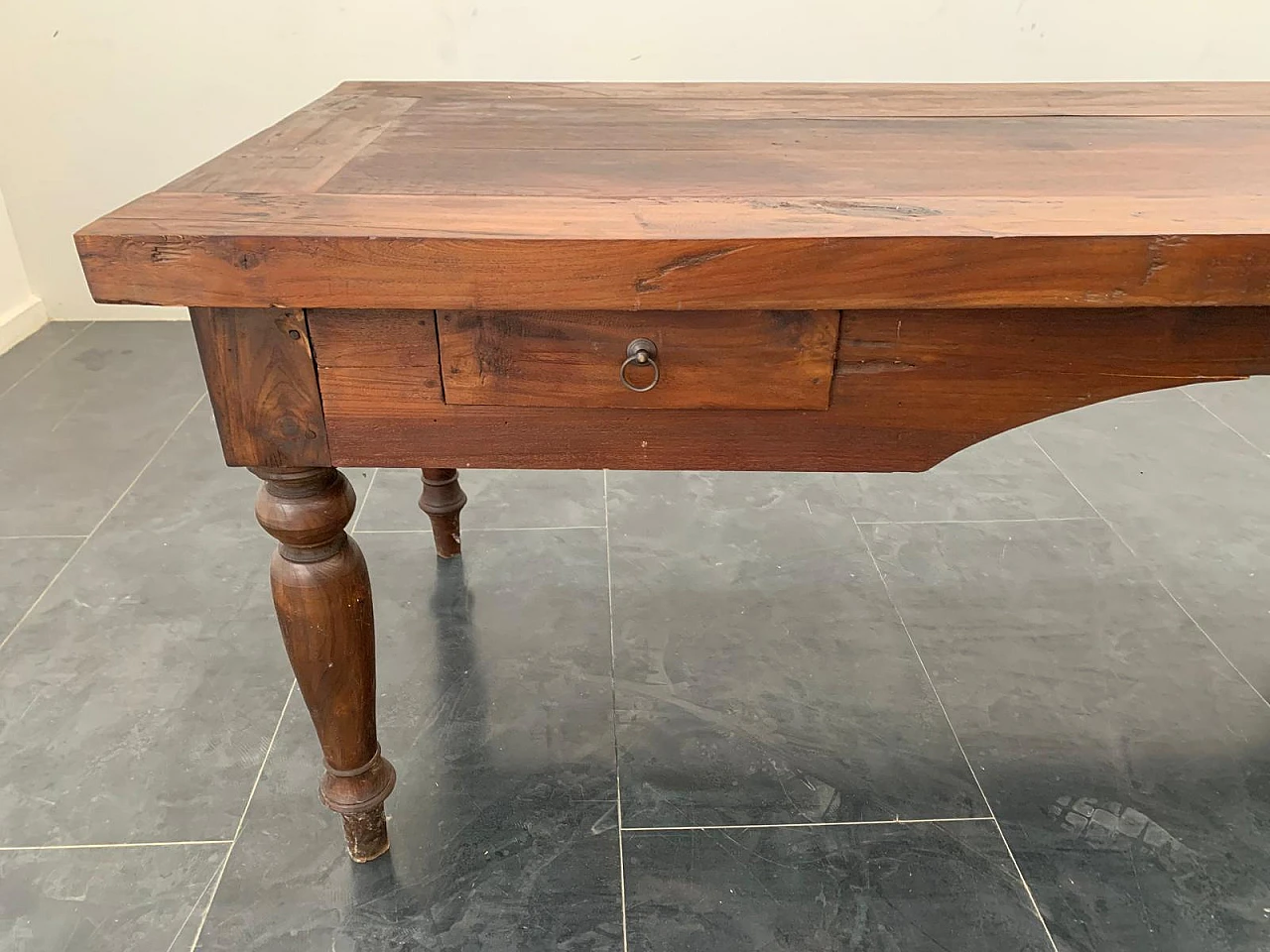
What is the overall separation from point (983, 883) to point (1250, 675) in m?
0.58

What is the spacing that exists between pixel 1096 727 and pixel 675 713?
545 mm

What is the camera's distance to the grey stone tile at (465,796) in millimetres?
982

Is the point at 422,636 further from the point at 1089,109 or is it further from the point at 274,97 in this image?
the point at 274,97

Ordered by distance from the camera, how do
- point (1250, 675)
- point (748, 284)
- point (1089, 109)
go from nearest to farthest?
point (748, 284) < point (1089, 109) < point (1250, 675)

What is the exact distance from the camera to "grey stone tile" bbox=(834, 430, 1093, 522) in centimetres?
168

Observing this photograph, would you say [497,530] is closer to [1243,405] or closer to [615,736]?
[615,736]

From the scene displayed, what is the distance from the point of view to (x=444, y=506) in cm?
147

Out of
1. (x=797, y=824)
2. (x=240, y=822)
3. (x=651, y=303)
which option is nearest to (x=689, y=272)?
(x=651, y=303)

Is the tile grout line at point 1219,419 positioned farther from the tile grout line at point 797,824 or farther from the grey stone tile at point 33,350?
the grey stone tile at point 33,350

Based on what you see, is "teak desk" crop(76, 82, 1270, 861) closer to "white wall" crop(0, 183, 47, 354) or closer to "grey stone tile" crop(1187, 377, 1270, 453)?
"grey stone tile" crop(1187, 377, 1270, 453)

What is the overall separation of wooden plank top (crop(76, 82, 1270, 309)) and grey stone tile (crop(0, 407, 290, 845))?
0.69 metres

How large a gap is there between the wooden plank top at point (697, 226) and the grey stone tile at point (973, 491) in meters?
0.80

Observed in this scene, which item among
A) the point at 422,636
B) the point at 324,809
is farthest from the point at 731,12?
the point at 324,809

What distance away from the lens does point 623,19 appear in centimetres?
217
